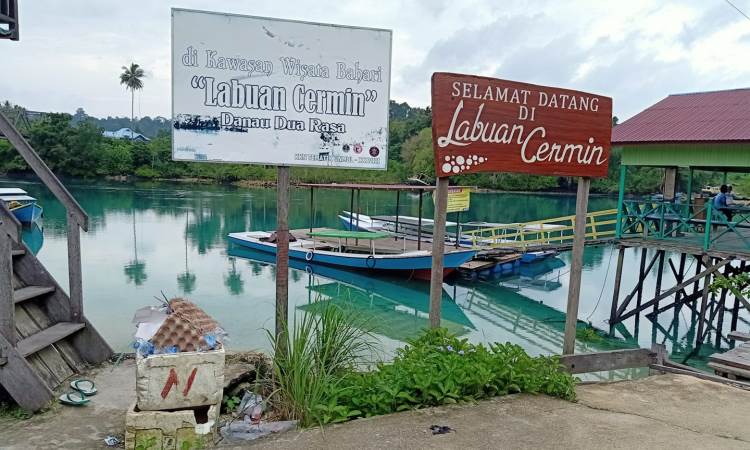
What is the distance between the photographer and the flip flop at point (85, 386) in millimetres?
4450

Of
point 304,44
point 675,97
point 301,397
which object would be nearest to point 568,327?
point 301,397

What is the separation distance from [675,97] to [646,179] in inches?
1820

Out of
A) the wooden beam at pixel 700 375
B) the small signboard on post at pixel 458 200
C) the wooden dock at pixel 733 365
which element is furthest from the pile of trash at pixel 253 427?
the small signboard on post at pixel 458 200

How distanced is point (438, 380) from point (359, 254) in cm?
1438

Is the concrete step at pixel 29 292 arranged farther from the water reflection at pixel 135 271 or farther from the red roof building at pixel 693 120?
the water reflection at pixel 135 271

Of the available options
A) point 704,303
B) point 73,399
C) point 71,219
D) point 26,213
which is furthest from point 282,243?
point 26,213

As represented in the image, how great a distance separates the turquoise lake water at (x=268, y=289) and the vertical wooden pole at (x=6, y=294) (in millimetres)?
1462

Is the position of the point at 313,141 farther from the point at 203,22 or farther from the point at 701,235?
the point at 701,235

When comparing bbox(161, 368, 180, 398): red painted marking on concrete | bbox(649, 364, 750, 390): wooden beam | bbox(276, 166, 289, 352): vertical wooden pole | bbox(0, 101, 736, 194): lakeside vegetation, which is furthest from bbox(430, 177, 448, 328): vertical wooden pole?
bbox(0, 101, 736, 194): lakeside vegetation

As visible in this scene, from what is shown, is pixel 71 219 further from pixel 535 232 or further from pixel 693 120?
pixel 535 232

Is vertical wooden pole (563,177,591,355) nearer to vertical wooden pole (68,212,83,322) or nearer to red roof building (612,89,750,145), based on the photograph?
vertical wooden pole (68,212,83,322)

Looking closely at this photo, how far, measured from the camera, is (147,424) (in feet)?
11.4

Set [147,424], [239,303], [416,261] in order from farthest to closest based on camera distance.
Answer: [416,261]
[239,303]
[147,424]

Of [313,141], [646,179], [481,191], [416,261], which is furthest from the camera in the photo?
[481,191]
